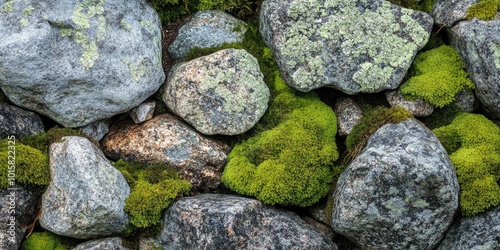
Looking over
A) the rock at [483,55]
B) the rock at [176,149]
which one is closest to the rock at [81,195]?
the rock at [176,149]

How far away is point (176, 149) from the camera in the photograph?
8.45m

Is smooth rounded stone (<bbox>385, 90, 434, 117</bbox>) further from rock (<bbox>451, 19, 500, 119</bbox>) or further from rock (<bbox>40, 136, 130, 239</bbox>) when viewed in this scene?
rock (<bbox>40, 136, 130, 239</bbox>)

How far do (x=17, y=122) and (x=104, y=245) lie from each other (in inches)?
87.5

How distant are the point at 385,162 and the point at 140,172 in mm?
3593

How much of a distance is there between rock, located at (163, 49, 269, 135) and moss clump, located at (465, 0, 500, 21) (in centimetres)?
333

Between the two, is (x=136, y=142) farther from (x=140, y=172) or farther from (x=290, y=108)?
(x=290, y=108)

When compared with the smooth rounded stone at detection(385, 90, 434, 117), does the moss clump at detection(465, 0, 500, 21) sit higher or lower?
higher

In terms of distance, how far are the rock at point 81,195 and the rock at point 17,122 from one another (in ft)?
1.98

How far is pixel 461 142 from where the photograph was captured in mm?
8227

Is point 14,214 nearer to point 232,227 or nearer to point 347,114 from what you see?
point 232,227

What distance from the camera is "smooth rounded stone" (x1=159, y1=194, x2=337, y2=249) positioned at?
7527 millimetres

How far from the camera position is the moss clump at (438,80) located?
27.9ft

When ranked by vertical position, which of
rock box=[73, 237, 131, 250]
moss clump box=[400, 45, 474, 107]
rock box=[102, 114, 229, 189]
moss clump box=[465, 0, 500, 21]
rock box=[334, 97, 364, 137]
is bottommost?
rock box=[73, 237, 131, 250]

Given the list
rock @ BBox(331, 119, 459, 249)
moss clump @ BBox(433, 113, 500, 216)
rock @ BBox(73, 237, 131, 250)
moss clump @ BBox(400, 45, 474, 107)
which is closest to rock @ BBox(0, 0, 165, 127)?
rock @ BBox(73, 237, 131, 250)
